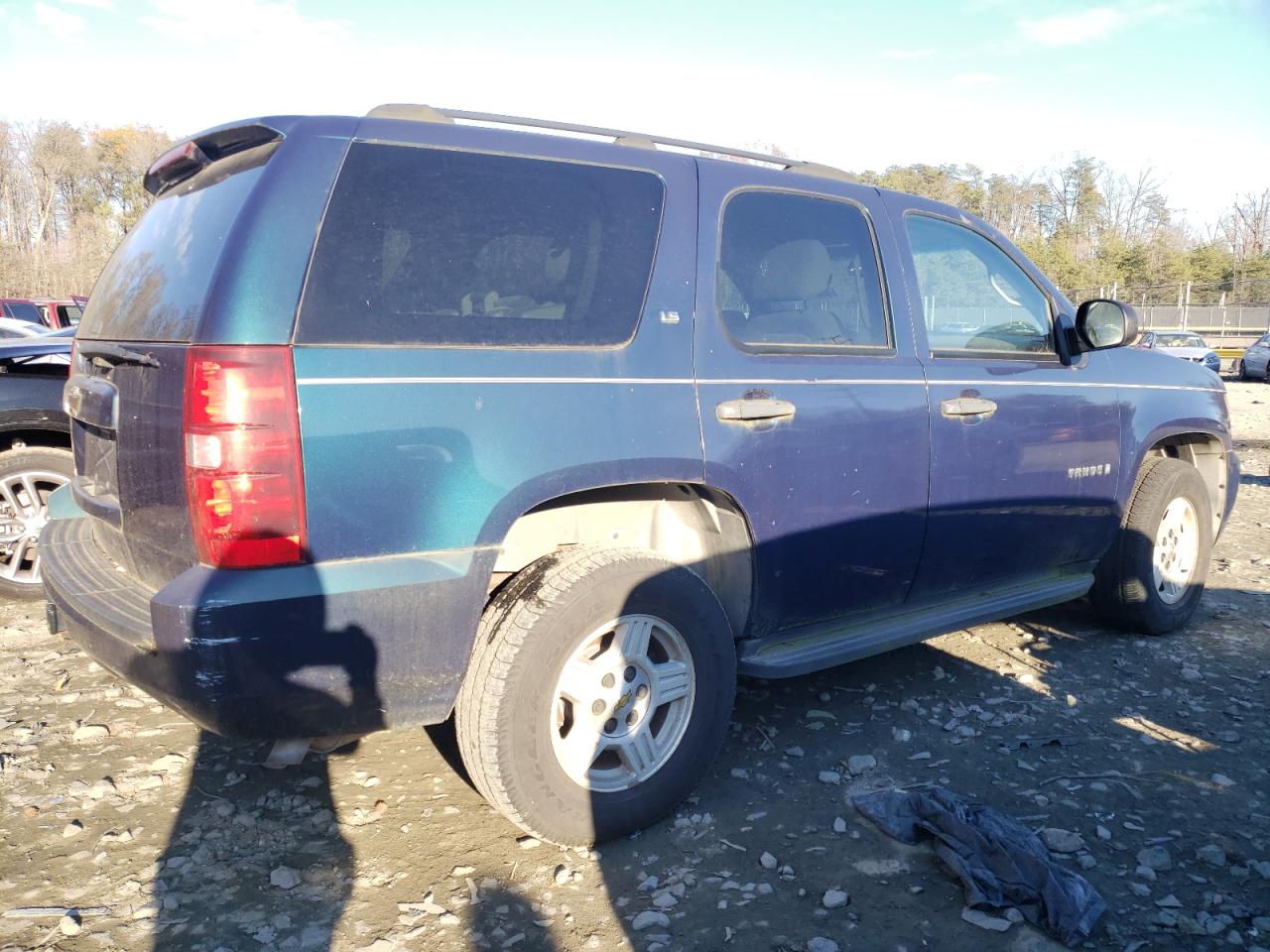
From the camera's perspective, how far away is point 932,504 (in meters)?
3.64

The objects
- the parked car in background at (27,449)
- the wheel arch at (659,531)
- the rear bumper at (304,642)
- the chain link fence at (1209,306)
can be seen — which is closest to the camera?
the rear bumper at (304,642)

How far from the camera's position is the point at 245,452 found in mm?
2311

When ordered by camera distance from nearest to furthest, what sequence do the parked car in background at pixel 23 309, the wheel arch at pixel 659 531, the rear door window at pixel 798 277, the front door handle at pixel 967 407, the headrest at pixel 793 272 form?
the wheel arch at pixel 659 531 < the rear door window at pixel 798 277 < the headrest at pixel 793 272 < the front door handle at pixel 967 407 < the parked car in background at pixel 23 309

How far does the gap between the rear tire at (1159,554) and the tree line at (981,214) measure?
35577mm

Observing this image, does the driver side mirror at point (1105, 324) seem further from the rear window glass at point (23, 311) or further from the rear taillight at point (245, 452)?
the rear window glass at point (23, 311)

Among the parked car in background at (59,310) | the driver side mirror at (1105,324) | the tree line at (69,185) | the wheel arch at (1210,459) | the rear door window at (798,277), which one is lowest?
the wheel arch at (1210,459)

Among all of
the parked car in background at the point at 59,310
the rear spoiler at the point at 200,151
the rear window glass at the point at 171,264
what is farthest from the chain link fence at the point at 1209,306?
the rear window glass at the point at 171,264

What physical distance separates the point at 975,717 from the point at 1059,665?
2.89 feet

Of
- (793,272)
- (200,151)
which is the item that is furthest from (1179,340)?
(200,151)

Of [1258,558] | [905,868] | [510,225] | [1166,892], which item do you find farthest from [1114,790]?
[1258,558]

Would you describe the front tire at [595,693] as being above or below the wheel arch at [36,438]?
below

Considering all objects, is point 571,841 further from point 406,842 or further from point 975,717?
point 975,717

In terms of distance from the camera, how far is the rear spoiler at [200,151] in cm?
268

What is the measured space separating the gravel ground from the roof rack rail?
2128mm
